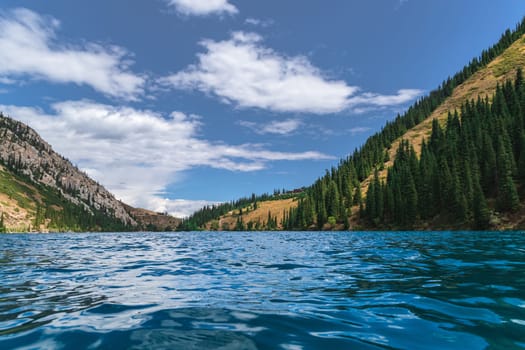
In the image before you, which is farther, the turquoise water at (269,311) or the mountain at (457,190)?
the mountain at (457,190)

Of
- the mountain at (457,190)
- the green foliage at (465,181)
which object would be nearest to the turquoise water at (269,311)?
the mountain at (457,190)

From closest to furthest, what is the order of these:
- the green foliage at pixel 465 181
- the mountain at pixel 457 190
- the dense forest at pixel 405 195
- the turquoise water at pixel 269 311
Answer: the turquoise water at pixel 269 311, the mountain at pixel 457 190, the green foliage at pixel 465 181, the dense forest at pixel 405 195

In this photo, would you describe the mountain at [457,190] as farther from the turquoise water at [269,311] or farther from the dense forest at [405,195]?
the turquoise water at [269,311]

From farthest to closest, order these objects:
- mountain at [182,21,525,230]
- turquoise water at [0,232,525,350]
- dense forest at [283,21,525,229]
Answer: dense forest at [283,21,525,229] < mountain at [182,21,525,230] < turquoise water at [0,232,525,350]

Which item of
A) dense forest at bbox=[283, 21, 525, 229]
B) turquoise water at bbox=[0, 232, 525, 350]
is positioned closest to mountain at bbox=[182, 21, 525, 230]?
dense forest at bbox=[283, 21, 525, 229]

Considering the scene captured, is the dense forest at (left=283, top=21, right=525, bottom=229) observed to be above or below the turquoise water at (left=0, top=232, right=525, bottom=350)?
above

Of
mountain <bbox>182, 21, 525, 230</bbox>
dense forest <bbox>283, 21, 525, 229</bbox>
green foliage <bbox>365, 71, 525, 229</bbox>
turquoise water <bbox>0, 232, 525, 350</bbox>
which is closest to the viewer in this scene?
turquoise water <bbox>0, 232, 525, 350</bbox>

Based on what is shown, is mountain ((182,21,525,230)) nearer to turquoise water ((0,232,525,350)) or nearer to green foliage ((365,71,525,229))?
green foliage ((365,71,525,229))

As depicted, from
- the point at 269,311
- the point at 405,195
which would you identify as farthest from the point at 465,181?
the point at 269,311

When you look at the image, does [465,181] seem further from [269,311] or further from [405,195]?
[269,311]

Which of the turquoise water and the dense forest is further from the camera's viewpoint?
the dense forest

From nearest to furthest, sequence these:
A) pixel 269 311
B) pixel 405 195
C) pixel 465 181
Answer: pixel 269 311 < pixel 465 181 < pixel 405 195

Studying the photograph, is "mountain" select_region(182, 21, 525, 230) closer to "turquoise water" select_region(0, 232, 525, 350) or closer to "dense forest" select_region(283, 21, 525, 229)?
"dense forest" select_region(283, 21, 525, 229)

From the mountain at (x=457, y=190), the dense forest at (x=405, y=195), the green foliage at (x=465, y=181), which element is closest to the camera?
the mountain at (x=457, y=190)
